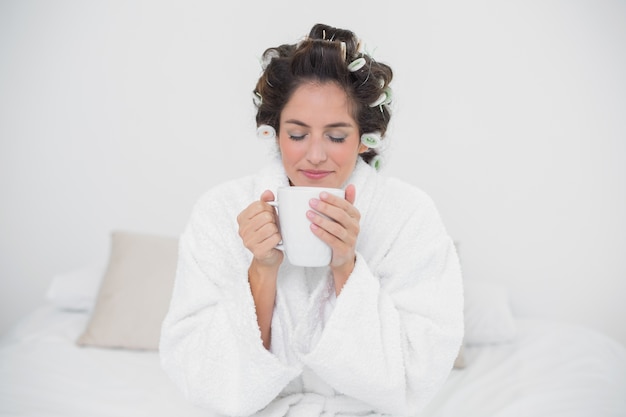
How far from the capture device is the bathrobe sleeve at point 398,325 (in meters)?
0.93

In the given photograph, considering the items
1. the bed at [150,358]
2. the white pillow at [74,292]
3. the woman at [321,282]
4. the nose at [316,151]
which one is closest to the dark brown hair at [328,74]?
the woman at [321,282]

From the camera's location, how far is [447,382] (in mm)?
1471

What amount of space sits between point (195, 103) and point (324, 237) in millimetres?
1450

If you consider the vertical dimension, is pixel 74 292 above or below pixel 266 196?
below

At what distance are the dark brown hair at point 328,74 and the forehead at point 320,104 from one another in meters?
0.01

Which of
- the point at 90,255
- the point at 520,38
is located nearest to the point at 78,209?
the point at 90,255

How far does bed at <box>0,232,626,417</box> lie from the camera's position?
1.26 metres

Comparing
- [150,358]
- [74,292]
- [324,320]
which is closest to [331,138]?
[324,320]

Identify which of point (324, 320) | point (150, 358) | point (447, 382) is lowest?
point (150, 358)

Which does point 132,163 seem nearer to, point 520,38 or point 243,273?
point 243,273

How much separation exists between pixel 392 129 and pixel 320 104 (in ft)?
3.30

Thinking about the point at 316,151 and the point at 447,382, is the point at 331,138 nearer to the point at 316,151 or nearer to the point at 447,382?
the point at 316,151

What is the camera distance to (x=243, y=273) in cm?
110

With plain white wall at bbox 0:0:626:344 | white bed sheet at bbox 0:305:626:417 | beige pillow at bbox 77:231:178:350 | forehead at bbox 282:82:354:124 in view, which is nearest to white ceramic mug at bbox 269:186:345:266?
forehead at bbox 282:82:354:124
